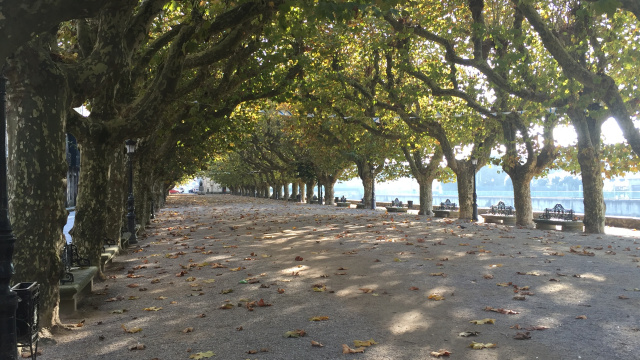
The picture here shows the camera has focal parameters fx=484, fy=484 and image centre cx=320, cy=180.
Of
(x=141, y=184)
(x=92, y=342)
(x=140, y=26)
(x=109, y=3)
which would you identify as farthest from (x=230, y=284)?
(x=141, y=184)

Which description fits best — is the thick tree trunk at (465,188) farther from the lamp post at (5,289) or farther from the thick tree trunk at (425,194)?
the lamp post at (5,289)

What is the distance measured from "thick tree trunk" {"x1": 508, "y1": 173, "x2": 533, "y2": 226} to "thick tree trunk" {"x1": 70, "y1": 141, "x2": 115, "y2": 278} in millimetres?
17113

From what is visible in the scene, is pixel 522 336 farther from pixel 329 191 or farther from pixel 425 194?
pixel 329 191

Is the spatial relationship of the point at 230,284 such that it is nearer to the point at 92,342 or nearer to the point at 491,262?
the point at 92,342

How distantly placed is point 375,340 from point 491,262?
573 cm

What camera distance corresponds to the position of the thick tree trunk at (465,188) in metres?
24.2

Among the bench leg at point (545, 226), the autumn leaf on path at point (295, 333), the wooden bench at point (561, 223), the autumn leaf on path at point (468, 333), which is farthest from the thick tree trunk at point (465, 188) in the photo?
the autumn leaf on path at point (295, 333)

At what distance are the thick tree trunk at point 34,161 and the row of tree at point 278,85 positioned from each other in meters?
0.01

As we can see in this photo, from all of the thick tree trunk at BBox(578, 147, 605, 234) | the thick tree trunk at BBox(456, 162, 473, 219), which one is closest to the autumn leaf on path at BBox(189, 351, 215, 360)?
the thick tree trunk at BBox(578, 147, 605, 234)

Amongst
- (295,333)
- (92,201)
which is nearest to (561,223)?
(295,333)

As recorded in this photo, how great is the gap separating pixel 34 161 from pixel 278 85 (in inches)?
429

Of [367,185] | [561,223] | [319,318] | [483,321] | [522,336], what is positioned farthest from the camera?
[367,185]

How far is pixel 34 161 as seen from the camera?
5.25m

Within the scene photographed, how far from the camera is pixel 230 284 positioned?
26.8 feet
